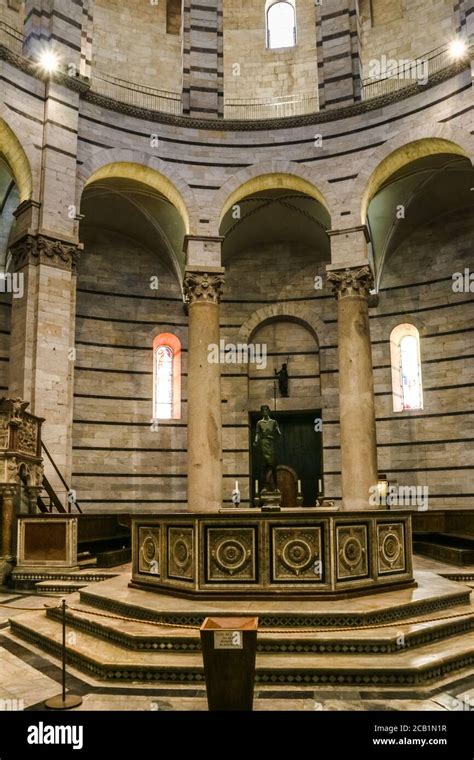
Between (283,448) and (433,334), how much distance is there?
5.67m

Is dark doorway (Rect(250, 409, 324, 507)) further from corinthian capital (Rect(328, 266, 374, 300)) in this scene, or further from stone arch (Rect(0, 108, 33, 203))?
stone arch (Rect(0, 108, 33, 203))

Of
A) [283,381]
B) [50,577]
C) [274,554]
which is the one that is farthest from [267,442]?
[283,381]

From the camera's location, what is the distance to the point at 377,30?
19.1 m

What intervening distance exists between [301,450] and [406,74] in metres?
11.2

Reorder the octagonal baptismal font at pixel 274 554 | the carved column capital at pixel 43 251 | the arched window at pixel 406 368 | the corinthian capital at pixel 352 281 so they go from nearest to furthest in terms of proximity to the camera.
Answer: the octagonal baptismal font at pixel 274 554 → the carved column capital at pixel 43 251 → the corinthian capital at pixel 352 281 → the arched window at pixel 406 368

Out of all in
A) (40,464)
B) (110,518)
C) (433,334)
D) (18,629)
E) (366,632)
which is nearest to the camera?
(366,632)

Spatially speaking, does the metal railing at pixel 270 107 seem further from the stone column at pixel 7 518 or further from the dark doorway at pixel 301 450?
the stone column at pixel 7 518

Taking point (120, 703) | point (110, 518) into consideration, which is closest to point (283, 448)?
point (110, 518)

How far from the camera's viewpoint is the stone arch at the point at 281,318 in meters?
20.0

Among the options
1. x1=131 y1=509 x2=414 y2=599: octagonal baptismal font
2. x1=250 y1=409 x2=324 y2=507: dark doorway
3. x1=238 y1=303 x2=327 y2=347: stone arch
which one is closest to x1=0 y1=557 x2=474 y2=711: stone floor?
x1=131 y1=509 x2=414 y2=599: octagonal baptismal font

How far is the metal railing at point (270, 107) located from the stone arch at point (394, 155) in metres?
3.69

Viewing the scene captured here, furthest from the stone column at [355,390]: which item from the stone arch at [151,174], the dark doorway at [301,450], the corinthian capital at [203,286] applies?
the stone arch at [151,174]

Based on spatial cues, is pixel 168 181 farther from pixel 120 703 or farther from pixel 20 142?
pixel 120 703

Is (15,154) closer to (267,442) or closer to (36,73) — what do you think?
(36,73)
